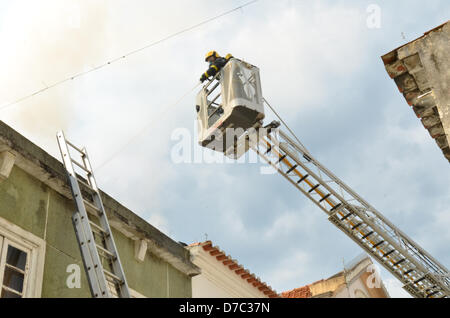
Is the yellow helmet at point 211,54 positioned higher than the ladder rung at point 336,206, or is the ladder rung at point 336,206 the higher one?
the yellow helmet at point 211,54

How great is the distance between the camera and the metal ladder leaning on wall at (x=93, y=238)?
25.3 feet

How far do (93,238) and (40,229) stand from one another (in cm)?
143

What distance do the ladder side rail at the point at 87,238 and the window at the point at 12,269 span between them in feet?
3.25

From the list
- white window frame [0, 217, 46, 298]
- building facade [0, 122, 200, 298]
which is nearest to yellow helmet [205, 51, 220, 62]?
building facade [0, 122, 200, 298]

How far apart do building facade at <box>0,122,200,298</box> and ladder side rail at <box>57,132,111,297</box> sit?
29 cm

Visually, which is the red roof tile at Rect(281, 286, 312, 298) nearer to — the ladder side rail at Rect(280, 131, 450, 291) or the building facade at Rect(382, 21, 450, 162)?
the ladder side rail at Rect(280, 131, 450, 291)

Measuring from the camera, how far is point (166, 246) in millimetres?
11719

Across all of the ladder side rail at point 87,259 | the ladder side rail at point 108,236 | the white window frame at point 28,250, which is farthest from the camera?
the white window frame at point 28,250

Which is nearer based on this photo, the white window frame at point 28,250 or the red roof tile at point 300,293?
the white window frame at point 28,250

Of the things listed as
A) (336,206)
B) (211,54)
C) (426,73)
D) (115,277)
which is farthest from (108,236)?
(336,206)

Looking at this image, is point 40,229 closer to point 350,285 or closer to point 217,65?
point 217,65

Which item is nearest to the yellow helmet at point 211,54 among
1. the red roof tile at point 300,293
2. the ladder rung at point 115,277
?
the ladder rung at point 115,277

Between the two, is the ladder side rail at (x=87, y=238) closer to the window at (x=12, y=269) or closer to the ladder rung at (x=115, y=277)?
the ladder rung at (x=115, y=277)
